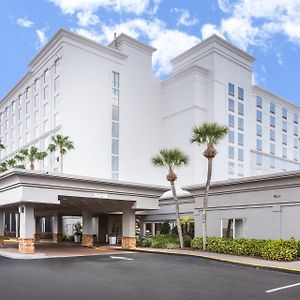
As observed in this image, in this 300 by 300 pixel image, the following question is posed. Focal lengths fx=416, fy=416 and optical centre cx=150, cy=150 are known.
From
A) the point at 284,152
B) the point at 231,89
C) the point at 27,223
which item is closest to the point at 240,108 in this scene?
the point at 231,89

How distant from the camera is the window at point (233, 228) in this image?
26.5 metres

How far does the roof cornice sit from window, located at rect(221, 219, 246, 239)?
149 ft

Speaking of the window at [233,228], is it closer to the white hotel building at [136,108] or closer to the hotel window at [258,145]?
the white hotel building at [136,108]

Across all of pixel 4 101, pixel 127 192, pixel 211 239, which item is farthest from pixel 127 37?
pixel 211 239

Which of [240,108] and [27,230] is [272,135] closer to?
→ [240,108]

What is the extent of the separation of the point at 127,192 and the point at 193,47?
46.7m

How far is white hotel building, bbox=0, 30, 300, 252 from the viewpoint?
6059 cm

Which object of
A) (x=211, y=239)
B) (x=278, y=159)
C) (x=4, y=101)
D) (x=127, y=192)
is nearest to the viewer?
(x=211, y=239)

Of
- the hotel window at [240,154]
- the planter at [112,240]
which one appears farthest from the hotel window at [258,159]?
the planter at [112,240]

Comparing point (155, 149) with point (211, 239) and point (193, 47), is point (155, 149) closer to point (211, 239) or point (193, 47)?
point (193, 47)

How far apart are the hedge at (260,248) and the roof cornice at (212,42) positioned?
1870 inches

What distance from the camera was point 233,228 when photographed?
27.1 m

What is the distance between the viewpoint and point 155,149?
234 ft

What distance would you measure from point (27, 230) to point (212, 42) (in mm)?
50373
